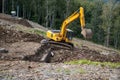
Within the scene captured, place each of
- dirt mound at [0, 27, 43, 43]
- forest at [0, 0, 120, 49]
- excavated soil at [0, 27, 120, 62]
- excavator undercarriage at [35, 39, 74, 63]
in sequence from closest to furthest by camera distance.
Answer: excavated soil at [0, 27, 120, 62] < excavator undercarriage at [35, 39, 74, 63] < dirt mound at [0, 27, 43, 43] < forest at [0, 0, 120, 49]

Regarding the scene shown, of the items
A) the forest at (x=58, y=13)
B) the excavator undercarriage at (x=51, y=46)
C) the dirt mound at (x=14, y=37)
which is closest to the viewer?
the excavator undercarriage at (x=51, y=46)

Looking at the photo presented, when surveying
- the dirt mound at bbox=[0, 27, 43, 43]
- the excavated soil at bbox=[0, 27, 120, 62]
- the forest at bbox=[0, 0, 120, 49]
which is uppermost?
the forest at bbox=[0, 0, 120, 49]

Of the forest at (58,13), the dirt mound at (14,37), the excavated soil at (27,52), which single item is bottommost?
the excavated soil at (27,52)

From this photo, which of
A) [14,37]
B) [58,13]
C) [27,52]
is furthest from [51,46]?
[58,13]

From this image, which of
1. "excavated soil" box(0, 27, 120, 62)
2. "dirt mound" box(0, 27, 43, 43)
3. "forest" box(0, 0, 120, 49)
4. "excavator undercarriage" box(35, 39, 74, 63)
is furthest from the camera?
"forest" box(0, 0, 120, 49)

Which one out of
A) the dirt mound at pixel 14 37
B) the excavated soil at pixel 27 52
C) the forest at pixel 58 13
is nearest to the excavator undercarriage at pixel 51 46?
the excavated soil at pixel 27 52

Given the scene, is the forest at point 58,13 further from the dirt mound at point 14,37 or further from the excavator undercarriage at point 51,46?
the excavator undercarriage at point 51,46

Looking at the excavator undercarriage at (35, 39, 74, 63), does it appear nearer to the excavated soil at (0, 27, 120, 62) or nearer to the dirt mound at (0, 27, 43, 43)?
the excavated soil at (0, 27, 120, 62)

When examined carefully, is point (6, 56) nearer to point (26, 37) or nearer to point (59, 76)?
point (59, 76)

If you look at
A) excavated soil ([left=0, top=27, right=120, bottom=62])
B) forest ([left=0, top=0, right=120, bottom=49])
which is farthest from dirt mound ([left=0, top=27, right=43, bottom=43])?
forest ([left=0, top=0, right=120, bottom=49])

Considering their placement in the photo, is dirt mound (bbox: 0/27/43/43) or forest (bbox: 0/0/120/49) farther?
forest (bbox: 0/0/120/49)

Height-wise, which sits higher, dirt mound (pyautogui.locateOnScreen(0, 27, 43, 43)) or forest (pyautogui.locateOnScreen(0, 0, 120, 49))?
forest (pyautogui.locateOnScreen(0, 0, 120, 49))

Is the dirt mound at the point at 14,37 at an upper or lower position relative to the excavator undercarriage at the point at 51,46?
upper

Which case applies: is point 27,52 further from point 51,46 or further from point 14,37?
point 14,37
